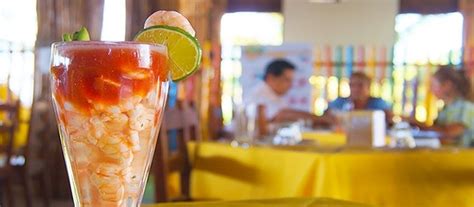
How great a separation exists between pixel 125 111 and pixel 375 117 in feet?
6.92

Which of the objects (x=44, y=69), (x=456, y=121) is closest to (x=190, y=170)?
(x=456, y=121)

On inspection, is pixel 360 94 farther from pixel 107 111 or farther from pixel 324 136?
pixel 107 111

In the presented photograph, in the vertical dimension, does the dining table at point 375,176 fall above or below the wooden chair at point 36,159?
above

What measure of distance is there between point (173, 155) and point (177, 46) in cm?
157

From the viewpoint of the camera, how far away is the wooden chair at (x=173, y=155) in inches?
85.9

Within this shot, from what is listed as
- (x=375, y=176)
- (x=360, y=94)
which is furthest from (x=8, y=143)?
(x=375, y=176)

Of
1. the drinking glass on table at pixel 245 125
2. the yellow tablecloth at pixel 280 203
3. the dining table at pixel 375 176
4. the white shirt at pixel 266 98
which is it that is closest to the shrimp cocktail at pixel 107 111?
the yellow tablecloth at pixel 280 203

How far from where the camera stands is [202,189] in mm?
2441

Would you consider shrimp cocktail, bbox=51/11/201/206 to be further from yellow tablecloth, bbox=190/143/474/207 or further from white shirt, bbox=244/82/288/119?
white shirt, bbox=244/82/288/119

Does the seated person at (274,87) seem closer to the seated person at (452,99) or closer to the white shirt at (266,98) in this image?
the white shirt at (266,98)

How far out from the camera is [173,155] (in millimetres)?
2408

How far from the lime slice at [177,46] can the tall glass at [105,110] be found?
0.06 meters

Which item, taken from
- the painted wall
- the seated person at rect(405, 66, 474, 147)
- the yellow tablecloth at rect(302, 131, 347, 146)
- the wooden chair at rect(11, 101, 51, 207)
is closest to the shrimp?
the yellow tablecloth at rect(302, 131, 347, 146)

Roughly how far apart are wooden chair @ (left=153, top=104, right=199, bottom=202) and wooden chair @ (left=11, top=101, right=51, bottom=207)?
1.81 meters
